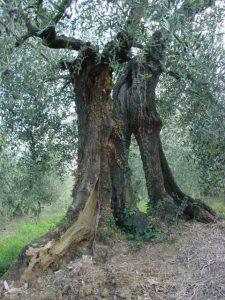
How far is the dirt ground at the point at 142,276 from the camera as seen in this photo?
18.2 feet

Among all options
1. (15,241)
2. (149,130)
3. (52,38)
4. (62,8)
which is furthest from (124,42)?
(15,241)

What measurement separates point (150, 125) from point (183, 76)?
229 centimetres

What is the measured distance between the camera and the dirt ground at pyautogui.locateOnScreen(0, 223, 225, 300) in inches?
219

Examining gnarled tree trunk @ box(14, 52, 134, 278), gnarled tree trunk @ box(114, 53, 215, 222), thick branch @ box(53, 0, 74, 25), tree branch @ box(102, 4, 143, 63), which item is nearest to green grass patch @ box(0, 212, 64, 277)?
gnarled tree trunk @ box(14, 52, 134, 278)

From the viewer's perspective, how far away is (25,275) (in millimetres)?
6383

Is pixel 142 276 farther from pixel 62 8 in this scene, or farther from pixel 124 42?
pixel 62 8

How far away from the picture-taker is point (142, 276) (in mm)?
6020

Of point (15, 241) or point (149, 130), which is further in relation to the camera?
point (15, 241)

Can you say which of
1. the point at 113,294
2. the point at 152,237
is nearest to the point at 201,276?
the point at 113,294

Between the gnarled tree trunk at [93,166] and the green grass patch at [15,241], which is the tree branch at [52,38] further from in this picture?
the green grass patch at [15,241]

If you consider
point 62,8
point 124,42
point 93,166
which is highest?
point 124,42

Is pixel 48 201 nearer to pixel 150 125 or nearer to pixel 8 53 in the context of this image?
pixel 150 125

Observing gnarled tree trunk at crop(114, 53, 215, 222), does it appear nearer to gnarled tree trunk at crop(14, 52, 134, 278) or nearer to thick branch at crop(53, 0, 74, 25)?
gnarled tree trunk at crop(14, 52, 134, 278)

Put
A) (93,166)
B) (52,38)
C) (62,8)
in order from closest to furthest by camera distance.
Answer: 1. (62,8)
2. (52,38)
3. (93,166)
